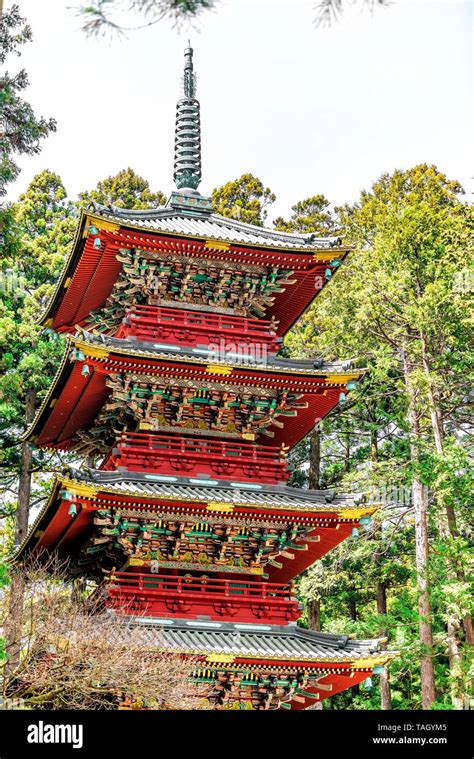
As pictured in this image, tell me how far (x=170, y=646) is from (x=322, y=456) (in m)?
16.9

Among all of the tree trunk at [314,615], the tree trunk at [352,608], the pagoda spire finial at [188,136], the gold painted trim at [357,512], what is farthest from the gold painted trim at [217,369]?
the tree trunk at [352,608]

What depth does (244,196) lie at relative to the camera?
34.1 meters

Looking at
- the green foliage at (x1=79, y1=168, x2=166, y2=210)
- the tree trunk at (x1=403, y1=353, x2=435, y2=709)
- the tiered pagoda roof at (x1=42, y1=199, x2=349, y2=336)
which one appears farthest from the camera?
the green foliage at (x1=79, y1=168, x2=166, y2=210)

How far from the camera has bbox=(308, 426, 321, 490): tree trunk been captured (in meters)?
29.0

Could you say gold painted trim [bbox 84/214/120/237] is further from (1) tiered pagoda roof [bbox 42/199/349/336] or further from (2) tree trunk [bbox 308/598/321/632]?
(2) tree trunk [bbox 308/598/321/632]

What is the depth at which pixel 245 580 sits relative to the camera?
16656mm

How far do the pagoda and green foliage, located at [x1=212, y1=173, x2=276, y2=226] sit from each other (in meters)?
14.0

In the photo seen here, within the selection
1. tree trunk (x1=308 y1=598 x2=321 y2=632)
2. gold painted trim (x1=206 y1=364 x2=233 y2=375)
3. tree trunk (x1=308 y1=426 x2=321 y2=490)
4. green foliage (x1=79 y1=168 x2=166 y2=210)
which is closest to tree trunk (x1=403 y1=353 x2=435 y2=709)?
tree trunk (x1=308 y1=426 x2=321 y2=490)

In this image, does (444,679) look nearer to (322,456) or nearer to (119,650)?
(322,456)

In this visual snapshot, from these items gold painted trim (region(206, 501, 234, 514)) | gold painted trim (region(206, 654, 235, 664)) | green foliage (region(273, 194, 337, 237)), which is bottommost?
gold painted trim (region(206, 654, 235, 664))

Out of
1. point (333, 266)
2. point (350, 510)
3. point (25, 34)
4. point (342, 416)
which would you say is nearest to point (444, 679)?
point (342, 416)

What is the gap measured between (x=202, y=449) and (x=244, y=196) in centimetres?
1855

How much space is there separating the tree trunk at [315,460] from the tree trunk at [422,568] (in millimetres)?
4548

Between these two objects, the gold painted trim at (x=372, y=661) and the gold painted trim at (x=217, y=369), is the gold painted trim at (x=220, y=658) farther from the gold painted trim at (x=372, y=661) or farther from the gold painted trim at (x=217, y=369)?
the gold painted trim at (x=217, y=369)
